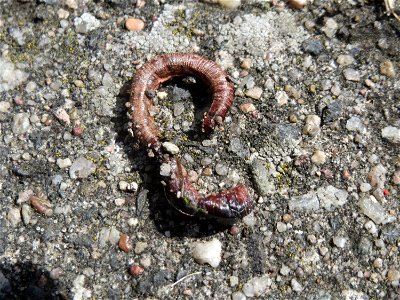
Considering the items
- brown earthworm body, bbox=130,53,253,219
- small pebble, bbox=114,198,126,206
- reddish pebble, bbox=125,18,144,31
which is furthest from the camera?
reddish pebble, bbox=125,18,144,31

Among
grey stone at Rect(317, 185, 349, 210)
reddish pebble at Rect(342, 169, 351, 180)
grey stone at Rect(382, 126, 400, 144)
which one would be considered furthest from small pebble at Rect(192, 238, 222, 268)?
grey stone at Rect(382, 126, 400, 144)

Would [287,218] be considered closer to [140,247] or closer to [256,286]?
[256,286]

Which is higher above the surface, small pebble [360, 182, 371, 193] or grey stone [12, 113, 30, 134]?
small pebble [360, 182, 371, 193]

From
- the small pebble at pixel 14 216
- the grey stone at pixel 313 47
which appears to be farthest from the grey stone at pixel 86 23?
the grey stone at pixel 313 47

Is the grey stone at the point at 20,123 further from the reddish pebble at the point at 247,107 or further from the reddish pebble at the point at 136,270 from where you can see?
the reddish pebble at the point at 247,107

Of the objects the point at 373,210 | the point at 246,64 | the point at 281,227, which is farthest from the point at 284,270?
the point at 246,64

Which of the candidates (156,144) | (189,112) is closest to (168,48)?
(189,112)

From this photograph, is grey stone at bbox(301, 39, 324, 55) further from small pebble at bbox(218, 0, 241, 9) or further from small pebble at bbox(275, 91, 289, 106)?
small pebble at bbox(218, 0, 241, 9)
